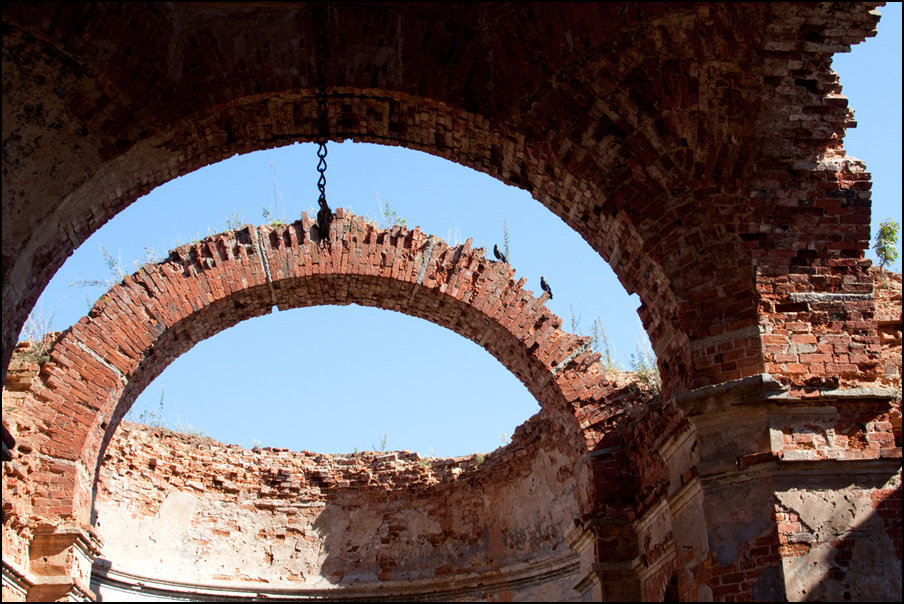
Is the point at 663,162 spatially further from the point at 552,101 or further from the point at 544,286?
the point at 544,286

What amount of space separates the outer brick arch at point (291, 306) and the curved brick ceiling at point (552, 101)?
3625 mm

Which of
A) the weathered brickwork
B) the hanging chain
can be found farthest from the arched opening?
the hanging chain

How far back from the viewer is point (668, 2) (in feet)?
18.1

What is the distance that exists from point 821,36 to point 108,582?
10.2 metres

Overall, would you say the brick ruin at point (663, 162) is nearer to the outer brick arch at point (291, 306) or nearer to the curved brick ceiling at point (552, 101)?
the curved brick ceiling at point (552, 101)

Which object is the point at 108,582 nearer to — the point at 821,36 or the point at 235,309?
the point at 235,309

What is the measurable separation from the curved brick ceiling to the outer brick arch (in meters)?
3.62

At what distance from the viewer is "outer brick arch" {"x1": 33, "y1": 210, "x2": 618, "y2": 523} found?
907 centimetres

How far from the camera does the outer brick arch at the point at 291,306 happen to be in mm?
9070

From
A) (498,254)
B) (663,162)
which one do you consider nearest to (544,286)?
(498,254)

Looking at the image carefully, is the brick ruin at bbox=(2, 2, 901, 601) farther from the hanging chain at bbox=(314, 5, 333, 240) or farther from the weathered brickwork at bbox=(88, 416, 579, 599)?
the weathered brickwork at bbox=(88, 416, 579, 599)

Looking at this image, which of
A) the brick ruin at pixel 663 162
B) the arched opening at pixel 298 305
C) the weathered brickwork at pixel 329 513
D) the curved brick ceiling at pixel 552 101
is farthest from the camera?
the weathered brickwork at pixel 329 513

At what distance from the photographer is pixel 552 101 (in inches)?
230

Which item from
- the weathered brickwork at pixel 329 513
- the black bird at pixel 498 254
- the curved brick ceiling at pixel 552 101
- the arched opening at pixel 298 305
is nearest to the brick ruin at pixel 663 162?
the curved brick ceiling at pixel 552 101
